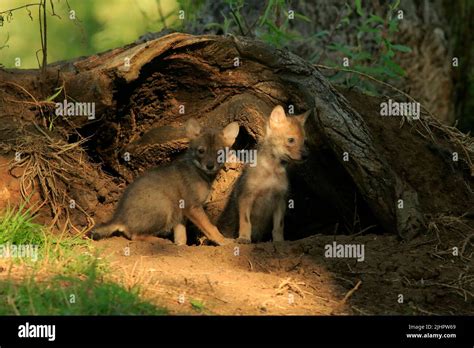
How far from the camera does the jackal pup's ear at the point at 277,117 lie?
23.5 feet

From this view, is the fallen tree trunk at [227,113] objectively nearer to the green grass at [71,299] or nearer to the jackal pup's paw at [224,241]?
the jackal pup's paw at [224,241]

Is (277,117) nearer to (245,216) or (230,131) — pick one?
(230,131)

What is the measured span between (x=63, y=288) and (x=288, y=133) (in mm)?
2974

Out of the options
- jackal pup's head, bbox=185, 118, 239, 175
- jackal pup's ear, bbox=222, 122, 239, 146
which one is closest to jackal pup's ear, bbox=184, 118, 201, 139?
jackal pup's head, bbox=185, 118, 239, 175

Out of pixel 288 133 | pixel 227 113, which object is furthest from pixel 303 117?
pixel 227 113

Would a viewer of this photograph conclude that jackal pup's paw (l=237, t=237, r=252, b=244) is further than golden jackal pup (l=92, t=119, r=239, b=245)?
Yes

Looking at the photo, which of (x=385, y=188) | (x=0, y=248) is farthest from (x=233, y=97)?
(x=0, y=248)

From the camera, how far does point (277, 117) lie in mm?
7238

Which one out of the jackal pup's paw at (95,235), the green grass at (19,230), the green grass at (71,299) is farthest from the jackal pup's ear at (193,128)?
the green grass at (71,299)

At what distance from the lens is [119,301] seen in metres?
4.74

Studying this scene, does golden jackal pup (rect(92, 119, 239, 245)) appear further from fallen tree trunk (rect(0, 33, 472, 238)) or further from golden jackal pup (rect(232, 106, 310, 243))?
fallen tree trunk (rect(0, 33, 472, 238))

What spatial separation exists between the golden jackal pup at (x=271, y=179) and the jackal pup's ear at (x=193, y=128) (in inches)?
24.6

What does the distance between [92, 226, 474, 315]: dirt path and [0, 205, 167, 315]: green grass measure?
0.21 m

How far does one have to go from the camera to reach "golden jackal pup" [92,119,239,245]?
7.00m
